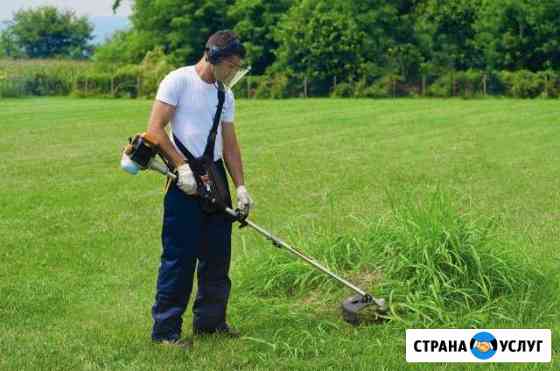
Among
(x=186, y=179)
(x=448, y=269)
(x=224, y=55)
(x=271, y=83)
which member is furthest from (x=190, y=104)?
(x=271, y=83)

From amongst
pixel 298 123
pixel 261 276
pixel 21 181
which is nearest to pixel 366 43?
pixel 298 123

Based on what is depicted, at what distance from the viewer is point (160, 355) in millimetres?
5426

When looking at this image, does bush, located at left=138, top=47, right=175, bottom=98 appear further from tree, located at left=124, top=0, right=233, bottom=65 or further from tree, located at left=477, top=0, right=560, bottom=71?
tree, located at left=477, top=0, right=560, bottom=71

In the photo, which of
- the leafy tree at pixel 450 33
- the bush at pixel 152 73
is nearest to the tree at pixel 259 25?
the bush at pixel 152 73

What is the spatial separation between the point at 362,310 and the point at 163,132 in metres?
1.73

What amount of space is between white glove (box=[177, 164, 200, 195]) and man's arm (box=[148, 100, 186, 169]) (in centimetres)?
5

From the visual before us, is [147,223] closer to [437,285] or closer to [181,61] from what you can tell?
[437,285]

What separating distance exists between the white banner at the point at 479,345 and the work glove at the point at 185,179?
158 cm

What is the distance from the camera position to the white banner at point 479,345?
534cm

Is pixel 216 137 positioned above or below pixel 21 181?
above

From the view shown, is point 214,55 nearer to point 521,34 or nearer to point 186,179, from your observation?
point 186,179

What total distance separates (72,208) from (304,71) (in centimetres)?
3467

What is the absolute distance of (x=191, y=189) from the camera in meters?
5.32

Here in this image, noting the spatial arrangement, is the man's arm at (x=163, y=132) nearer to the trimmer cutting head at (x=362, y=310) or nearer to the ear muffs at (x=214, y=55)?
the ear muffs at (x=214, y=55)
